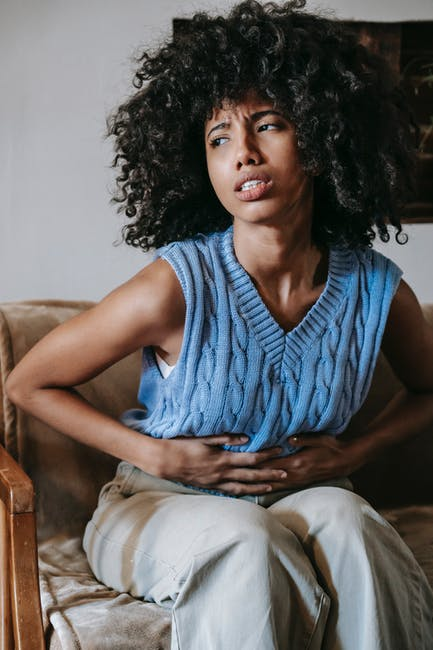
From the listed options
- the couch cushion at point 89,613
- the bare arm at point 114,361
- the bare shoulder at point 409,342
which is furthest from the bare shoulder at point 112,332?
the bare shoulder at point 409,342

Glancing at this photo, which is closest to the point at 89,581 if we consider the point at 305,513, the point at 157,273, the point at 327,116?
the point at 305,513

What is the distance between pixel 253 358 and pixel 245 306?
3.6 inches

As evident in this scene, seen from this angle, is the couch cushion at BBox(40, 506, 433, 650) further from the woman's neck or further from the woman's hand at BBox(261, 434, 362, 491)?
the woman's neck

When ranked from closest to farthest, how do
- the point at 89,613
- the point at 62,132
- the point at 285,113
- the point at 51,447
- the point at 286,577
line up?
the point at 286,577 < the point at 89,613 < the point at 285,113 < the point at 51,447 < the point at 62,132

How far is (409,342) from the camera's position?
1631 millimetres

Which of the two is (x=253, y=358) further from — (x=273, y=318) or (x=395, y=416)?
(x=395, y=416)

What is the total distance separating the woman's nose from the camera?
4.36 ft

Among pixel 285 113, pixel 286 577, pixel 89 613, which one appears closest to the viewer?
pixel 286 577

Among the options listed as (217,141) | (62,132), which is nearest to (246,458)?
(217,141)

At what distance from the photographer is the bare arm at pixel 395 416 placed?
1472 mm

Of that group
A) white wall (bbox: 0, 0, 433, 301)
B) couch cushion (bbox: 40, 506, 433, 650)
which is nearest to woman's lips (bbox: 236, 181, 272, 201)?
couch cushion (bbox: 40, 506, 433, 650)

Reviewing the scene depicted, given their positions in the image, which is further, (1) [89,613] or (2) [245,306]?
(2) [245,306]

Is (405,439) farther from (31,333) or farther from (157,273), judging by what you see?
(31,333)

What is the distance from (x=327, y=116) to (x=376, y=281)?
310 millimetres
